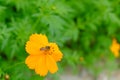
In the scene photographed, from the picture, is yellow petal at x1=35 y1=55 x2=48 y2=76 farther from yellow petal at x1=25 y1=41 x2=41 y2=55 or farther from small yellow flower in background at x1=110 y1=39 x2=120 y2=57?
small yellow flower in background at x1=110 y1=39 x2=120 y2=57

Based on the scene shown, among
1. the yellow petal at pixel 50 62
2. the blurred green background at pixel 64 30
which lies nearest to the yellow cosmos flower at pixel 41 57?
the yellow petal at pixel 50 62

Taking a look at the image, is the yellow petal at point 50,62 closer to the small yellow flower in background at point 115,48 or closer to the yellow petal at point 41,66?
the yellow petal at point 41,66

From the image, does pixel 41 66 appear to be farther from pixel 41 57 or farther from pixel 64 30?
pixel 64 30

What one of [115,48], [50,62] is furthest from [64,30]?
[50,62]

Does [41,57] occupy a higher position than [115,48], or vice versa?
[115,48]

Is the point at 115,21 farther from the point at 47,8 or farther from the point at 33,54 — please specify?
the point at 33,54

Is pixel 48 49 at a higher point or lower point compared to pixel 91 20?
lower

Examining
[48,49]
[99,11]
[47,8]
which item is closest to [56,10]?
[47,8]

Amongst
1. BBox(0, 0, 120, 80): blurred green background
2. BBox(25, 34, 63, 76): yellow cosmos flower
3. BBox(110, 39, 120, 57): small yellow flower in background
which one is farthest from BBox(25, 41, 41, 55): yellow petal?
BBox(110, 39, 120, 57): small yellow flower in background
